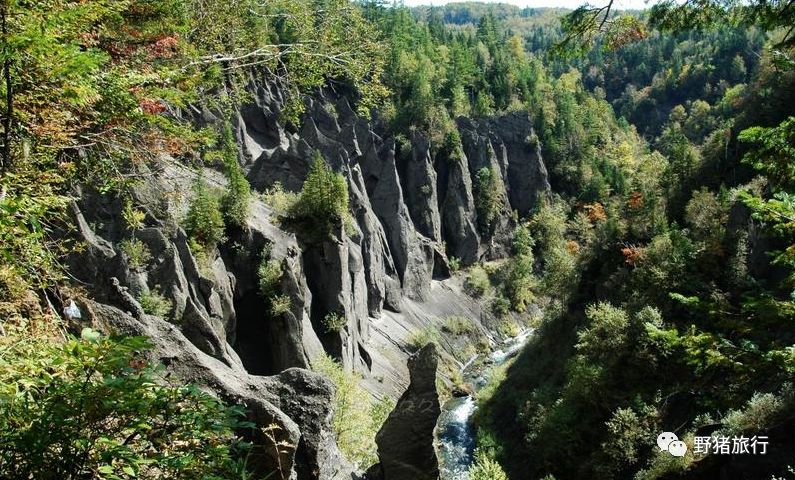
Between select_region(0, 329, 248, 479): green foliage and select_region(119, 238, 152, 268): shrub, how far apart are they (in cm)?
2717

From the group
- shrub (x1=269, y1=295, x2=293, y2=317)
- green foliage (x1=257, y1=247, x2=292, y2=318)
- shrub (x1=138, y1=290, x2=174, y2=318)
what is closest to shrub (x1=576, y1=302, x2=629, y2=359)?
shrub (x1=269, y1=295, x2=293, y2=317)

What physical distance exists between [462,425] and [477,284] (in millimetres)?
36533

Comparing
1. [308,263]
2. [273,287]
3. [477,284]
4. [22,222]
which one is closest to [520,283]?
[477,284]

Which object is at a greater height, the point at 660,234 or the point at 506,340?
the point at 660,234

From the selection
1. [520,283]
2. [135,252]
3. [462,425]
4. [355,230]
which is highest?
[135,252]

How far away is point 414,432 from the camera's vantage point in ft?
73.0

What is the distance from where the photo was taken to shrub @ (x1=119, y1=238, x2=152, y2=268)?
29953 mm

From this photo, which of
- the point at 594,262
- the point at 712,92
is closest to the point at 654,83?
the point at 712,92

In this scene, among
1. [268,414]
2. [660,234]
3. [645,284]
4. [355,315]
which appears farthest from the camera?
[355,315]

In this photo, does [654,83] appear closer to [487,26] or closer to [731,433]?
[487,26]

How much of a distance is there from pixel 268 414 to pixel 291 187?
166 feet

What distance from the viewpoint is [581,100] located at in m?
137

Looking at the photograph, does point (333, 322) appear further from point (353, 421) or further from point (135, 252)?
point (135, 252)

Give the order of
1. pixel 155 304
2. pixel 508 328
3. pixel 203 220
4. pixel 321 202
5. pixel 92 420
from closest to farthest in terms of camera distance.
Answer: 1. pixel 92 420
2. pixel 155 304
3. pixel 203 220
4. pixel 321 202
5. pixel 508 328
